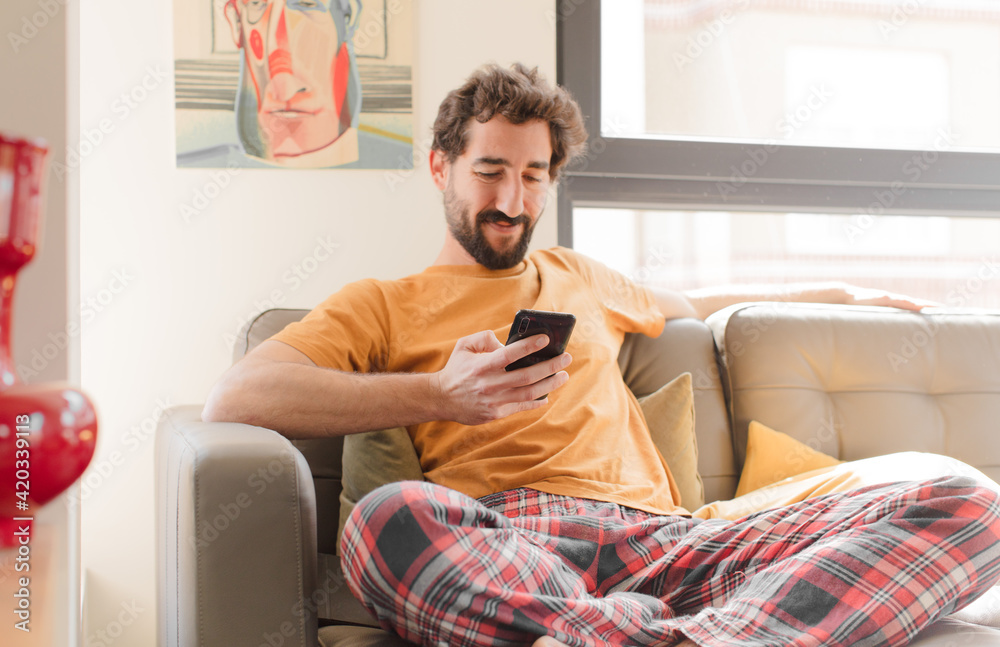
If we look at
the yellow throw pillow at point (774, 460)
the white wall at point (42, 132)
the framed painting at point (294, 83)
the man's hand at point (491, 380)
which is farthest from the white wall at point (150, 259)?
the white wall at point (42, 132)

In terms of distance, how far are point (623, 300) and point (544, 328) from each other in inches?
23.7

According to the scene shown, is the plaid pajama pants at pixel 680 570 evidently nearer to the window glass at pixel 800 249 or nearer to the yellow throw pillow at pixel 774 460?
the yellow throw pillow at pixel 774 460

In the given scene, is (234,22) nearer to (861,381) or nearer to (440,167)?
(440,167)

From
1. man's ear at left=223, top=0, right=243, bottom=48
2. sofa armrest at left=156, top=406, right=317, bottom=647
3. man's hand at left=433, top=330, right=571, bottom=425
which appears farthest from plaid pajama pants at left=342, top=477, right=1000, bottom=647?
man's ear at left=223, top=0, right=243, bottom=48

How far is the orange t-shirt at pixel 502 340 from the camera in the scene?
52.0 inches

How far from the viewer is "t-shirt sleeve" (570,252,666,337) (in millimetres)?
1646

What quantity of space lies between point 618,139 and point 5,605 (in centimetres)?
192

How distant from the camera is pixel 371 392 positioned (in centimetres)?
126

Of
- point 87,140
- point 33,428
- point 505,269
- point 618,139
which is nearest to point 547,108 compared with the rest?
point 505,269

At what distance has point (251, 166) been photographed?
190 cm

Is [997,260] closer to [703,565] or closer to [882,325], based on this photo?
[882,325]

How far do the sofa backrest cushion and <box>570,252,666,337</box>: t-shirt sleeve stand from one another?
→ 0.64 ft

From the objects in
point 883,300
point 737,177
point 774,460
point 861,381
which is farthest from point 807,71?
point 774,460

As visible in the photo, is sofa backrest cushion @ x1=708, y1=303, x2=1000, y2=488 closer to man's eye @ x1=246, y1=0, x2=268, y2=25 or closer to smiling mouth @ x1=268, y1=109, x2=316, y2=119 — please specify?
smiling mouth @ x1=268, y1=109, x2=316, y2=119
